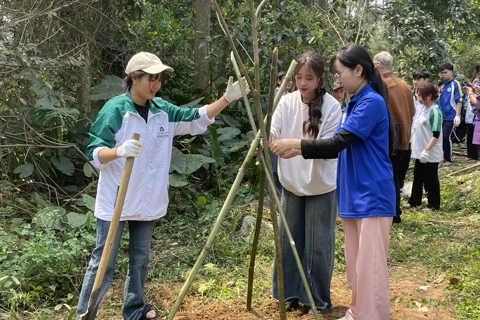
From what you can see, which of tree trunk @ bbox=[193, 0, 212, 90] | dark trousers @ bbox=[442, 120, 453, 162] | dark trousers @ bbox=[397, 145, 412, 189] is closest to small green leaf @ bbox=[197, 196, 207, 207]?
dark trousers @ bbox=[397, 145, 412, 189]

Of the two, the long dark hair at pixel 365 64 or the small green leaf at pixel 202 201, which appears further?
the small green leaf at pixel 202 201

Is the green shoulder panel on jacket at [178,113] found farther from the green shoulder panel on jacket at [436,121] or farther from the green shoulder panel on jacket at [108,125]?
the green shoulder panel on jacket at [436,121]

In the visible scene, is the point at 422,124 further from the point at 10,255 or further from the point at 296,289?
the point at 10,255

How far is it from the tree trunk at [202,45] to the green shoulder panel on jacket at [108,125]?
458 centimetres

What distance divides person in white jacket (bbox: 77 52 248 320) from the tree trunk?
440 centimetres

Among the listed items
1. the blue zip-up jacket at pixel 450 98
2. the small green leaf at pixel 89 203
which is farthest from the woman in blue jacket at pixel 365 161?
the blue zip-up jacket at pixel 450 98

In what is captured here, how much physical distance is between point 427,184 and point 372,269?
404 cm

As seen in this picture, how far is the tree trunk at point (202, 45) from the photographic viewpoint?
24.9ft

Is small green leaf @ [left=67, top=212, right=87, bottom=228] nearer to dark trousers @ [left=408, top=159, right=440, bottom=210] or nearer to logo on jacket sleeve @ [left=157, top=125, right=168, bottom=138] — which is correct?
logo on jacket sleeve @ [left=157, top=125, right=168, bottom=138]

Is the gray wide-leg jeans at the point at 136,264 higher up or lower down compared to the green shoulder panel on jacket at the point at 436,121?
lower down

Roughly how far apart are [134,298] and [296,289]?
1079 millimetres

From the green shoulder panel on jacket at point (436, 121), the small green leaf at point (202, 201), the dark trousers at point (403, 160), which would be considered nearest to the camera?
the small green leaf at point (202, 201)

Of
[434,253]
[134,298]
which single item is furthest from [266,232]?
[134,298]

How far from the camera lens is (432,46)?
10.5 metres
